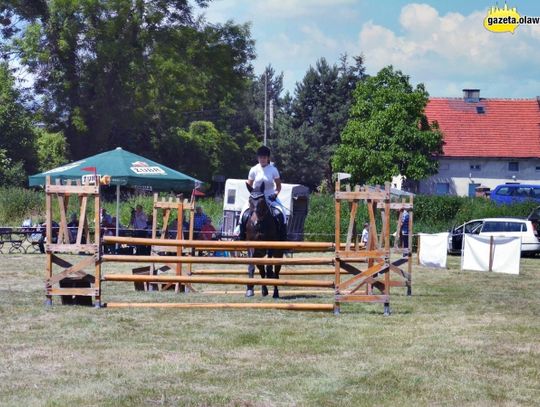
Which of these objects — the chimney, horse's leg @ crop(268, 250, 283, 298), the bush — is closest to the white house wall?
the chimney

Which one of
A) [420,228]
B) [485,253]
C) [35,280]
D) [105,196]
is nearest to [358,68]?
[105,196]

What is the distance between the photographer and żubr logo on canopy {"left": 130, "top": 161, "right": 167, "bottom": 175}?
30.2 m

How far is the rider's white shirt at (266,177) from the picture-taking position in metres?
16.2

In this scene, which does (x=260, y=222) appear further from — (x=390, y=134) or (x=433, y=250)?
(x=390, y=134)

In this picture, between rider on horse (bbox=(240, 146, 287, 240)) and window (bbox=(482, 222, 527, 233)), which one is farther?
window (bbox=(482, 222, 527, 233))

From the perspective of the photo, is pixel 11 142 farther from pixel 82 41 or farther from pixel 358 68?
pixel 358 68

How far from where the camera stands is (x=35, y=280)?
20391mm

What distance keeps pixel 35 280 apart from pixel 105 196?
43931mm

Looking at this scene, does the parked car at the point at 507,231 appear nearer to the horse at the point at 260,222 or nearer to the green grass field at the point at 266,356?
the horse at the point at 260,222

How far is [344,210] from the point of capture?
149 feet

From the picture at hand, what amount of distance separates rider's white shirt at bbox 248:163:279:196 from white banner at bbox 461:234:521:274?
44.2 feet

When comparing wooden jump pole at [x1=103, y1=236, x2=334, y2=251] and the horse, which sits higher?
the horse

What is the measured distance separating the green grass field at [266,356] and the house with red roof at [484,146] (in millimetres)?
55099

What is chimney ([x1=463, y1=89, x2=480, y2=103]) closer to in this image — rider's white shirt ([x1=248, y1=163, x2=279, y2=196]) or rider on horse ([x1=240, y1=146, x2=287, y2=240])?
rider on horse ([x1=240, y1=146, x2=287, y2=240])
